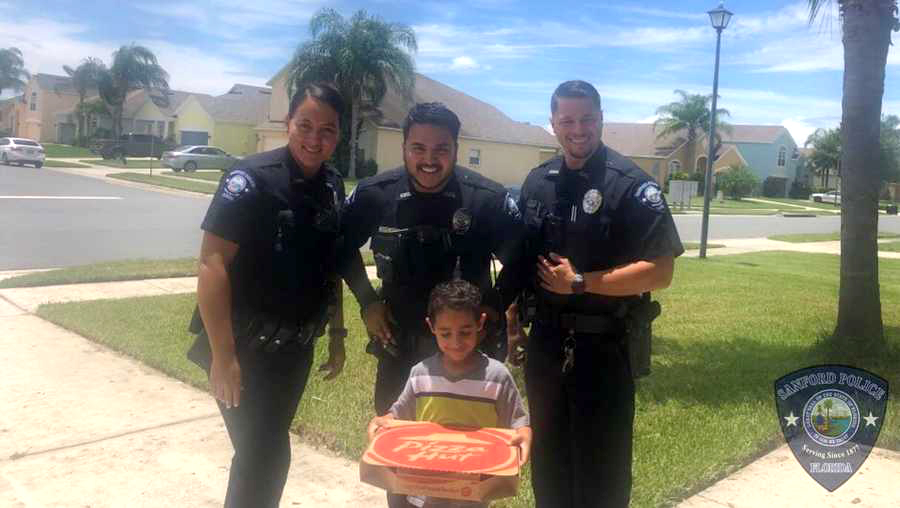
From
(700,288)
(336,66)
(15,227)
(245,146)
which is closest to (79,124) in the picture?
(245,146)

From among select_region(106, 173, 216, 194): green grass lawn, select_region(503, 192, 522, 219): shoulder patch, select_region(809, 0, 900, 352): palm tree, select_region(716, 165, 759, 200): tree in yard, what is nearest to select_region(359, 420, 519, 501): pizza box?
select_region(503, 192, 522, 219): shoulder patch

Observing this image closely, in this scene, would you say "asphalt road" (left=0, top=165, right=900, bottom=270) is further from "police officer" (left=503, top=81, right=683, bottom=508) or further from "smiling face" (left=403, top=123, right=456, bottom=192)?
"police officer" (left=503, top=81, right=683, bottom=508)

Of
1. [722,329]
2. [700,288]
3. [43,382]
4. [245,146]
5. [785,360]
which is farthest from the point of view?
[245,146]

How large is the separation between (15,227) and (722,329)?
40.5 feet

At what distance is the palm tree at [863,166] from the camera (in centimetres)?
652

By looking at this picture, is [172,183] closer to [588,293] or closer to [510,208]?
[510,208]

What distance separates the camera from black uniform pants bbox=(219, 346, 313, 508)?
2.80 metres

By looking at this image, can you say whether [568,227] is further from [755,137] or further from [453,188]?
[755,137]

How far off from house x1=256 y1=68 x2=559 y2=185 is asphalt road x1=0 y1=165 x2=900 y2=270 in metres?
14.2

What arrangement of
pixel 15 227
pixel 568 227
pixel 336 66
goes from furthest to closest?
pixel 336 66 < pixel 15 227 < pixel 568 227

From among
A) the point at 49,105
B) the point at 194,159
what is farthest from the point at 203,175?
the point at 49,105

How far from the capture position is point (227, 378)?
106 inches

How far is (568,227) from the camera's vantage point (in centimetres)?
283

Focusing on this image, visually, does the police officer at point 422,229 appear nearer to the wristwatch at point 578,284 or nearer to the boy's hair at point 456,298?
the boy's hair at point 456,298
